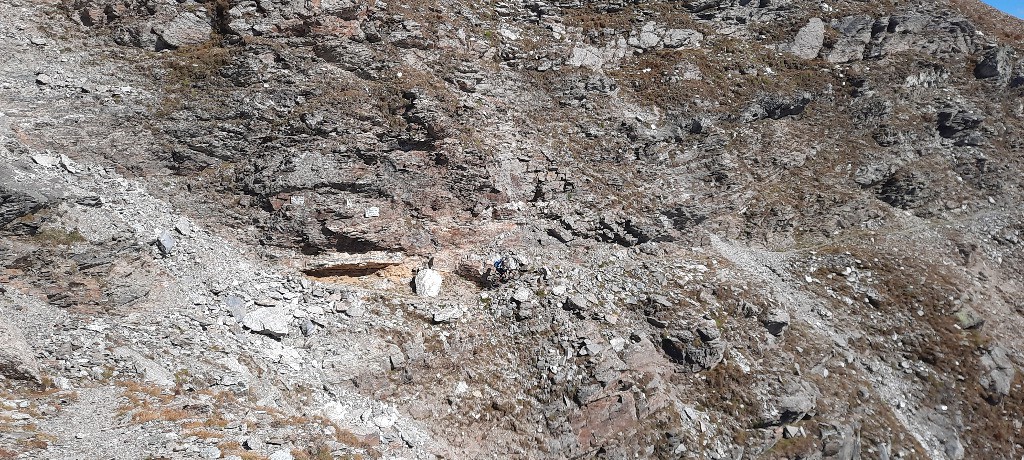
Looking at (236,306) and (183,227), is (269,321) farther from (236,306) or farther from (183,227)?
(183,227)

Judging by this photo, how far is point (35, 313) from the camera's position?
1587 centimetres

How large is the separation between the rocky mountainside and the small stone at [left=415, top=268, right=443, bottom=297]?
266mm

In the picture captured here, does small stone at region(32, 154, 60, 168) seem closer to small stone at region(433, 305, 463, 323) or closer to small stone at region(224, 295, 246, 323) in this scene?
small stone at region(224, 295, 246, 323)

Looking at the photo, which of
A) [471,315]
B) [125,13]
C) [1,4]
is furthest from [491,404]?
[1,4]

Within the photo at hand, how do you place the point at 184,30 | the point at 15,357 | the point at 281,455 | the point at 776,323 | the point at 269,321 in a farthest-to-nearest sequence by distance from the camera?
the point at 184,30, the point at 776,323, the point at 269,321, the point at 15,357, the point at 281,455

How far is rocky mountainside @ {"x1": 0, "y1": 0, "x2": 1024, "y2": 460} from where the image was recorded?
55.6 ft

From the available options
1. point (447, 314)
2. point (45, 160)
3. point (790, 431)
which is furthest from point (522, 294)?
point (45, 160)

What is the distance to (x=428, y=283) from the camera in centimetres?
2125

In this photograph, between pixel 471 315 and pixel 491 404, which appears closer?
pixel 491 404

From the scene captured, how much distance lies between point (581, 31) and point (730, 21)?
401 inches

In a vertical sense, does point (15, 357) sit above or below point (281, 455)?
above

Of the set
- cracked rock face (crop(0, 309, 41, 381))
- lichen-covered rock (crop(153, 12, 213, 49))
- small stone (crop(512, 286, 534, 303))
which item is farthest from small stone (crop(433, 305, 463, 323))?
lichen-covered rock (crop(153, 12, 213, 49))

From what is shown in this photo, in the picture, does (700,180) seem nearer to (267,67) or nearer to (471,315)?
(471,315)

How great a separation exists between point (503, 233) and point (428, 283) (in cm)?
456
